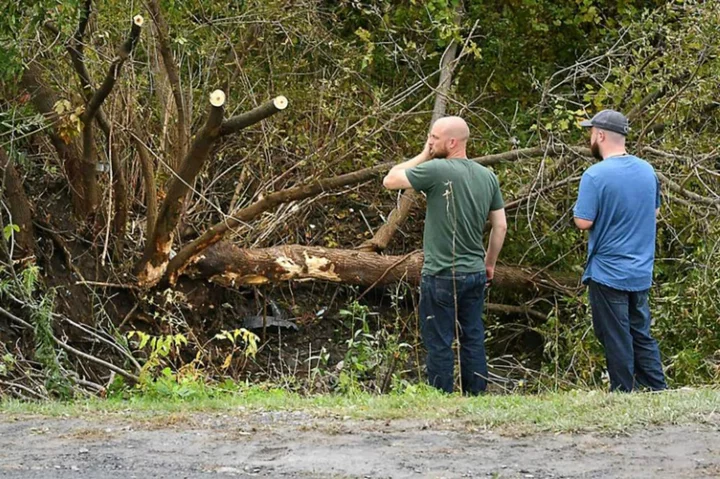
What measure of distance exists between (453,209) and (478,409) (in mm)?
1762

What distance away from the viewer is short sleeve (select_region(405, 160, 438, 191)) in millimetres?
7023

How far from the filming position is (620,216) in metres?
6.69

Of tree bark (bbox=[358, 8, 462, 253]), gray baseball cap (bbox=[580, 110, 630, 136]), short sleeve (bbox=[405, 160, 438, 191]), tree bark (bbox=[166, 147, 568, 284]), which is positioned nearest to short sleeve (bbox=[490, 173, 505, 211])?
short sleeve (bbox=[405, 160, 438, 191])

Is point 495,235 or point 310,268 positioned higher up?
point 495,235

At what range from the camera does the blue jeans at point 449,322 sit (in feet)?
23.5

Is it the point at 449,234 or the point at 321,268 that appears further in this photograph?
the point at 321,268

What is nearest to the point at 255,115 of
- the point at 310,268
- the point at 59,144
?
the point at 310,268

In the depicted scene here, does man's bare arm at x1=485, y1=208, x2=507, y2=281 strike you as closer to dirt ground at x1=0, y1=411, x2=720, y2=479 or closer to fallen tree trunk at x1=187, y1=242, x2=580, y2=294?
dirt ground at x1=0, y1=411, x2=720, y2=479

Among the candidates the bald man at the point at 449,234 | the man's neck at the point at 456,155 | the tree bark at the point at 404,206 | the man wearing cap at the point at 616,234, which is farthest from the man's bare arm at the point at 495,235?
the tree bark at the point at 404,206

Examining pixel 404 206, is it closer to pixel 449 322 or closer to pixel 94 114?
pixel 94 114

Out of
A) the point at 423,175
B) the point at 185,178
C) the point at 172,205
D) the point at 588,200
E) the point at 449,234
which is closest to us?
the point at 588,200

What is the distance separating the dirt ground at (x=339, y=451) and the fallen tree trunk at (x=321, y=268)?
5158 mm

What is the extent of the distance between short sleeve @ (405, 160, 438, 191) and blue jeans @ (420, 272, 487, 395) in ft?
2.02

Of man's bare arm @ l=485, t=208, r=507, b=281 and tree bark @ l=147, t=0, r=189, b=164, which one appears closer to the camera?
man's bare arm @ l=485, t=208, r=507, b=281
